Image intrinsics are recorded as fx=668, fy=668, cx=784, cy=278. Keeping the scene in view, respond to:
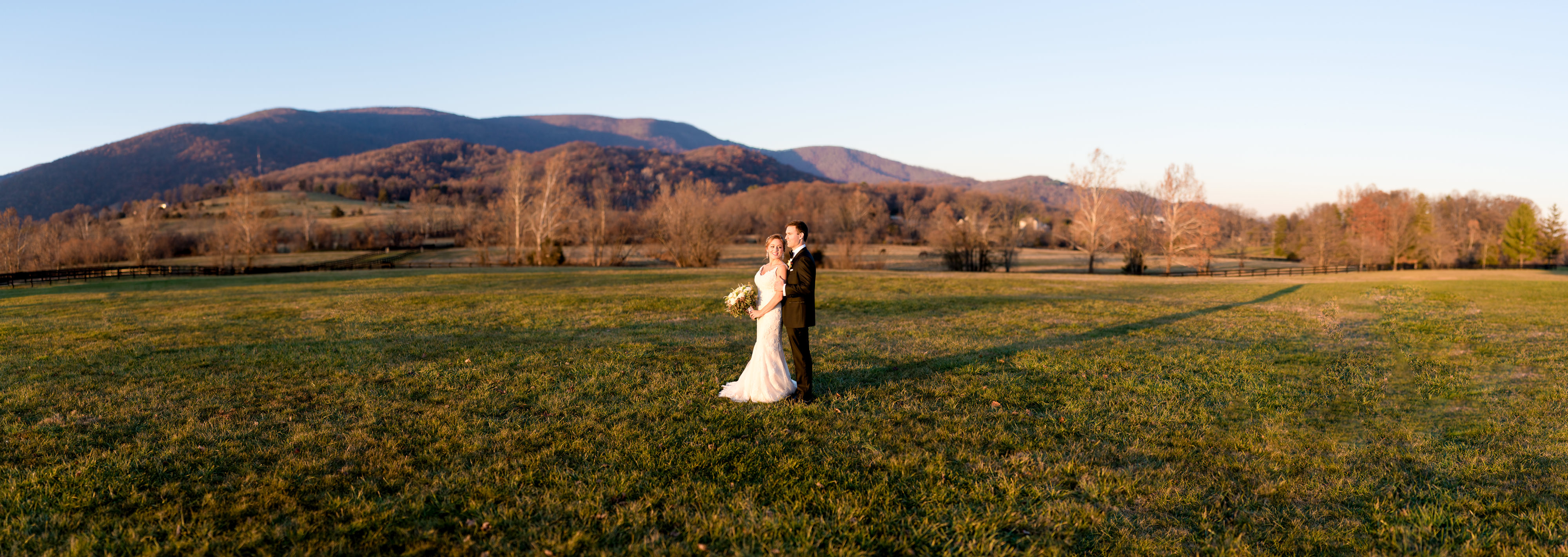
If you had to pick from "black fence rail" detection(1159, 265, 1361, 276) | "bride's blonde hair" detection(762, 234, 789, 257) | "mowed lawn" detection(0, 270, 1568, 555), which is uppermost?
"bride's blonde hair" detection(762, 234, 789, 257)

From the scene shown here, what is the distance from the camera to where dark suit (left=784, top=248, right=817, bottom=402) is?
809 cm

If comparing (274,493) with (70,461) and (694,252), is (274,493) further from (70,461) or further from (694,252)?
→ (694,252)

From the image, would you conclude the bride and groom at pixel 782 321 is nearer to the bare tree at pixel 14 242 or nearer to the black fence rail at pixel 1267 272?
the black fence rail at pixel 1267 272

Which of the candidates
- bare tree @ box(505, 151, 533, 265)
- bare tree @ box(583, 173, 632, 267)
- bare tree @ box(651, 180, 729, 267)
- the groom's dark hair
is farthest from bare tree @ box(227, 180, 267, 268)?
the groom's dark hair

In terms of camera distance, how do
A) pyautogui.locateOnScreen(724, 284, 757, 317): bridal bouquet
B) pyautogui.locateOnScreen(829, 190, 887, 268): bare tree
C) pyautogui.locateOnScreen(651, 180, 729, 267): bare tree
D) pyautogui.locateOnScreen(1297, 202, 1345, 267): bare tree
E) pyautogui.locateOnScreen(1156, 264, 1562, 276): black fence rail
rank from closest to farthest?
pyautogui.locateOnScreen(724, 284, 757, 317): bridal bouquet → pyautogui.locateOnScreen(651, 180, 729, 267): bare tree → pyautogui.locateOnScreen(1156, 264, 1562, 276): black fence rail → pyautogui.locateOnScreen(829, 190, 887, 268): bare tree → pyautogui.locateOnScreen(1297, 202, 1345, 267): bare tree

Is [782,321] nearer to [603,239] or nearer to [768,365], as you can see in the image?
[768,365]

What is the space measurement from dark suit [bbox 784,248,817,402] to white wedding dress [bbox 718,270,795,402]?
0.54 ft

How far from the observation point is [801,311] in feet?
26.8

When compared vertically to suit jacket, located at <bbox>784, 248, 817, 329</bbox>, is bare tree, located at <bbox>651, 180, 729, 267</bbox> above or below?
above

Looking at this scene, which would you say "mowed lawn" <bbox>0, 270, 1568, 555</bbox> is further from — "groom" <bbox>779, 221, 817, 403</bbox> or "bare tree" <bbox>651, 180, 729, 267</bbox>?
"bare tree" <bbox>651, 180, 729, 267</bbox>

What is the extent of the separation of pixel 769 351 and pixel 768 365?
182mm

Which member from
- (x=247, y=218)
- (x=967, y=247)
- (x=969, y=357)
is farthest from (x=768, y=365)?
(x=247, y=218)

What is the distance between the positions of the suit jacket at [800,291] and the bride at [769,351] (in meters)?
0.10

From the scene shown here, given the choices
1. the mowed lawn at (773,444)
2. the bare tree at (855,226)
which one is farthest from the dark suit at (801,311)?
the bare tree at (855,226)
